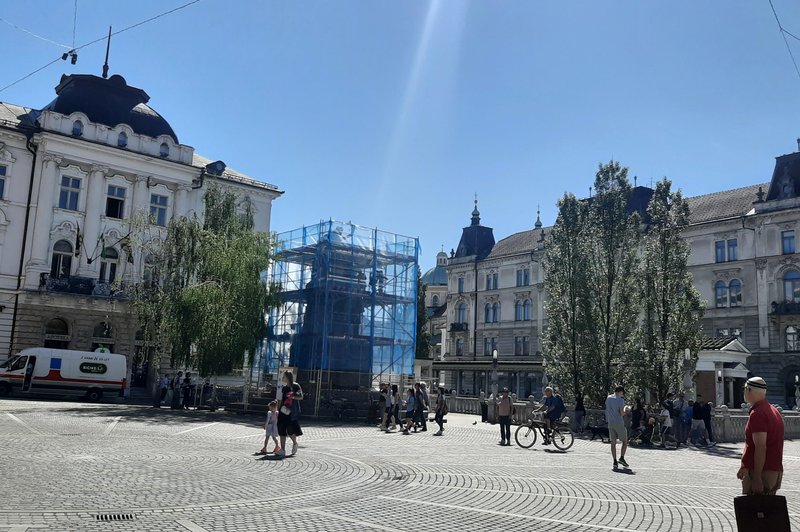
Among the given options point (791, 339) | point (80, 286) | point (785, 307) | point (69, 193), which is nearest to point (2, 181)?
point (69, 193)

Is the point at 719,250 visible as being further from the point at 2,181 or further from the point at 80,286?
the point at 2,181

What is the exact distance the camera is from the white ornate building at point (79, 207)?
39.7 meters

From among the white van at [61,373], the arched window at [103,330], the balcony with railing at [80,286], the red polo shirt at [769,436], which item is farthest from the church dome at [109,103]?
the red polo shirt at [769,436]

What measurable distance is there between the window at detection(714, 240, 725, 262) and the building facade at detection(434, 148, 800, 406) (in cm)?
7

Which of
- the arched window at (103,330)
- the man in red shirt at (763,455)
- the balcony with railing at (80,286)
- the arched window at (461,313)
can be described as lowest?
the man in red shirt at (763,455)

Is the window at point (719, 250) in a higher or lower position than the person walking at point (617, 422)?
higher

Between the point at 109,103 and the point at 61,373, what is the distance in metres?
19.4

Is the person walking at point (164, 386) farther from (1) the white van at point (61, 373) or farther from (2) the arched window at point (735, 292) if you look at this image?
(2) the arched window at point (735, 292)

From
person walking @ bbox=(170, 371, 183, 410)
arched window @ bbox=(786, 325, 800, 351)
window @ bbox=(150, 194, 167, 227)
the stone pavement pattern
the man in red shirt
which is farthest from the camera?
arched window @ bbox=(786, 325, 800, 351)

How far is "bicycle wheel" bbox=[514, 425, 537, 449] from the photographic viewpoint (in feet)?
67.9

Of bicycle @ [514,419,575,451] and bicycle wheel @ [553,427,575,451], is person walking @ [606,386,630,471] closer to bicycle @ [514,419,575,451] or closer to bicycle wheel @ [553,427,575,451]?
bicycle wheel @ [553,427,575,451]

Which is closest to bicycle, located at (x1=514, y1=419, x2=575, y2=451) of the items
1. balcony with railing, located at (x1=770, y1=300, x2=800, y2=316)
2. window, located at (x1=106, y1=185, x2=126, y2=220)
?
window, located at (x1=106, y1=185, x2=126, y2=220)

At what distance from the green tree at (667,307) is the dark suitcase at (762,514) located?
23.4 m

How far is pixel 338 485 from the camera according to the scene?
11703 mm
